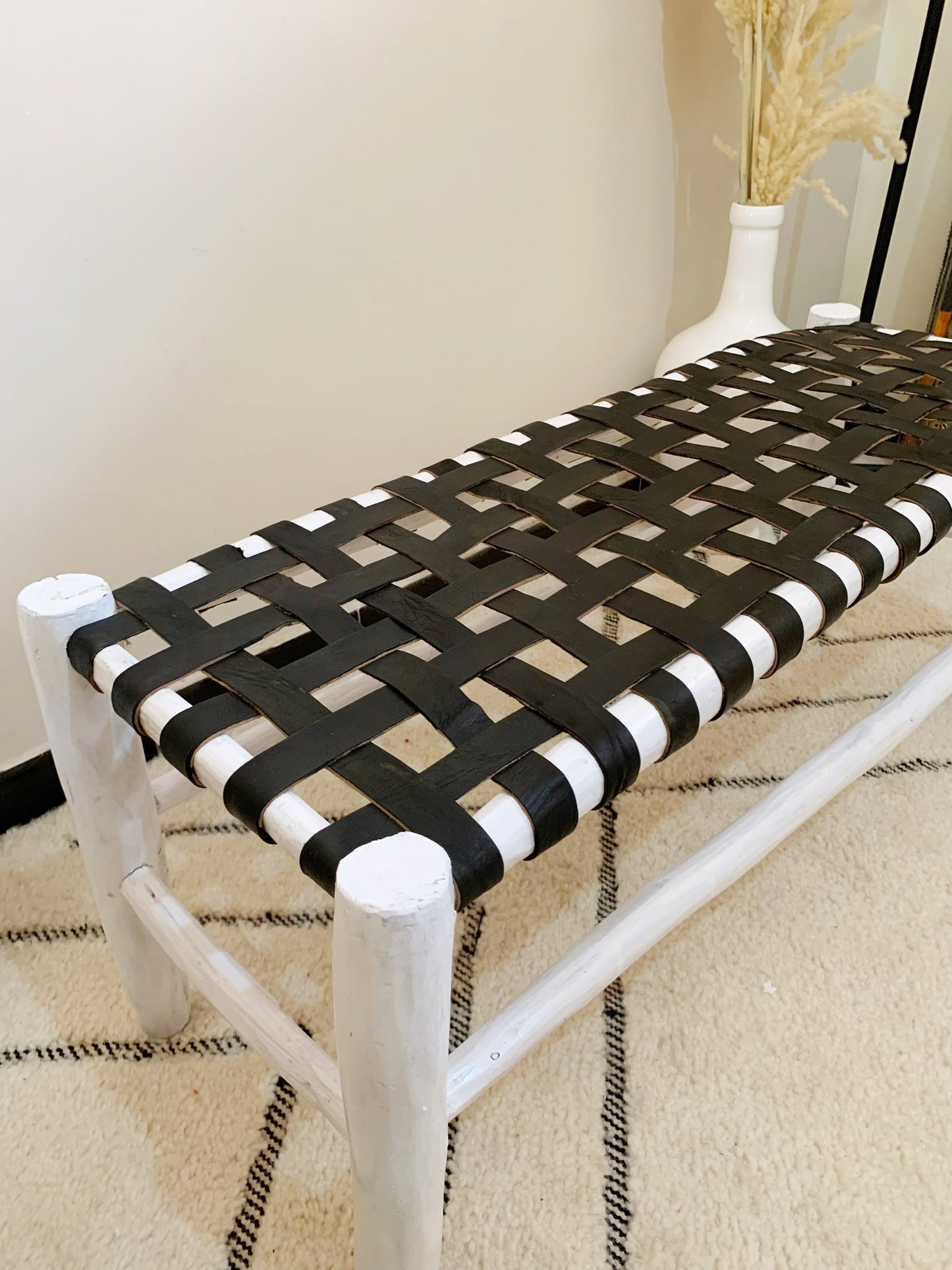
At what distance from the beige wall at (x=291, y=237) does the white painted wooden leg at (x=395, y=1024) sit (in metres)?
0.62

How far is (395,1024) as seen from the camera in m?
0.38

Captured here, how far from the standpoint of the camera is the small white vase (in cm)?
119

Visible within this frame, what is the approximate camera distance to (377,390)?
1070 millimetres

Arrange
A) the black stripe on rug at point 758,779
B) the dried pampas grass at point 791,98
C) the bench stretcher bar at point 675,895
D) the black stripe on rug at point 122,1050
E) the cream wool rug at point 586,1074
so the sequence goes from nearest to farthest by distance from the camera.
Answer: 1. the bench stretcher bar at point 675,895
2. the cream wool rug at point 586,1074
3. the black stripe on rug at point 122,1050
4. the black stripe on rug at point 758,779
5. the dried pampas grass at point 791,98

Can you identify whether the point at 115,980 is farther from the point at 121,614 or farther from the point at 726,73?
the point at 726,73

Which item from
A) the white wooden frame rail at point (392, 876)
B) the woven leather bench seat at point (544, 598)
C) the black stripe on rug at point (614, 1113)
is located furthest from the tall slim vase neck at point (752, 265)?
the black stripe on rug at point (614, 1113)

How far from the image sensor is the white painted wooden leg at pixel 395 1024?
0.36 m

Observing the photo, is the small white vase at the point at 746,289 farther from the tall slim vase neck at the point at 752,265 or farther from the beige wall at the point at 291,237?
the beige wall at the point at 291,237

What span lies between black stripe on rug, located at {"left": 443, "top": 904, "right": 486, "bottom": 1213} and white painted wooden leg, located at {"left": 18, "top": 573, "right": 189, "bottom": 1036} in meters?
0.22

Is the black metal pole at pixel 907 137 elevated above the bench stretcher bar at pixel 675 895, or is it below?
above

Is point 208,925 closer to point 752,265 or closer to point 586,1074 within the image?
point 586,1074

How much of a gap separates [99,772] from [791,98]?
1083 mm

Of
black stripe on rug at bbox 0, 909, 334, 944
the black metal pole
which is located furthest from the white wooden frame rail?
the black metal pole

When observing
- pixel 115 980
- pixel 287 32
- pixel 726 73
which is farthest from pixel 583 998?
pixel 726 73
